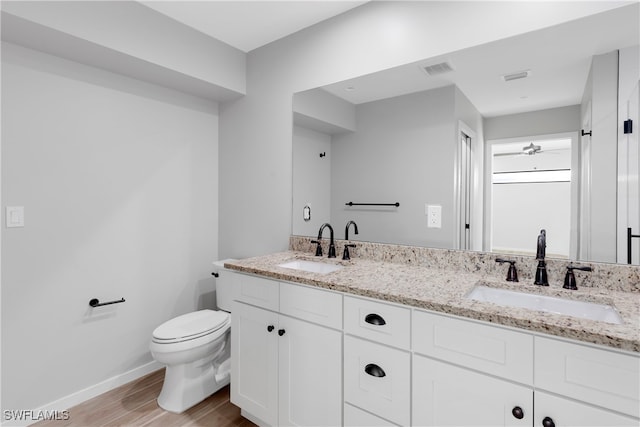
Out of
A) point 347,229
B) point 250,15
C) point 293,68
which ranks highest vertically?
point 250,15

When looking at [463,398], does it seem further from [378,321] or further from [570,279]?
[570,279]

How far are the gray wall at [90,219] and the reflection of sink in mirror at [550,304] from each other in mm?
2206

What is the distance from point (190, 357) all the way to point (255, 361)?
0.48 m

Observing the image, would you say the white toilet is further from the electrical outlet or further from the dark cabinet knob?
the dark cabinet knob

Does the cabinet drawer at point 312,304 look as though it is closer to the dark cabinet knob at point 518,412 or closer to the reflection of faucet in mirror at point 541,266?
the dark cabinet knob at point 518,412

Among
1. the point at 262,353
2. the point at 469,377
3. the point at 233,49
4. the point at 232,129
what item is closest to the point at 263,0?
the point at 233,49

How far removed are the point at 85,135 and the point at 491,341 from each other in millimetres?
2483

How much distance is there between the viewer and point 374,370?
1.36 metres

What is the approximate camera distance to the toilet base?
6.61 ft

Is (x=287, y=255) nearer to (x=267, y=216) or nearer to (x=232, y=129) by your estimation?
(x=267, y=216)

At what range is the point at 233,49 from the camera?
8.46 feet

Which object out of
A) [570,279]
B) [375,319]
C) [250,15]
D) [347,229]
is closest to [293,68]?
[250,15]

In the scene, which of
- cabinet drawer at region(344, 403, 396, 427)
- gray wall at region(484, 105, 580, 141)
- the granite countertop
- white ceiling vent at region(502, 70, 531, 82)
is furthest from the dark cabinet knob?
white ceiling vent at region(502, 70, 531, 82)

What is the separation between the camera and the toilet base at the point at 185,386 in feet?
6.61
